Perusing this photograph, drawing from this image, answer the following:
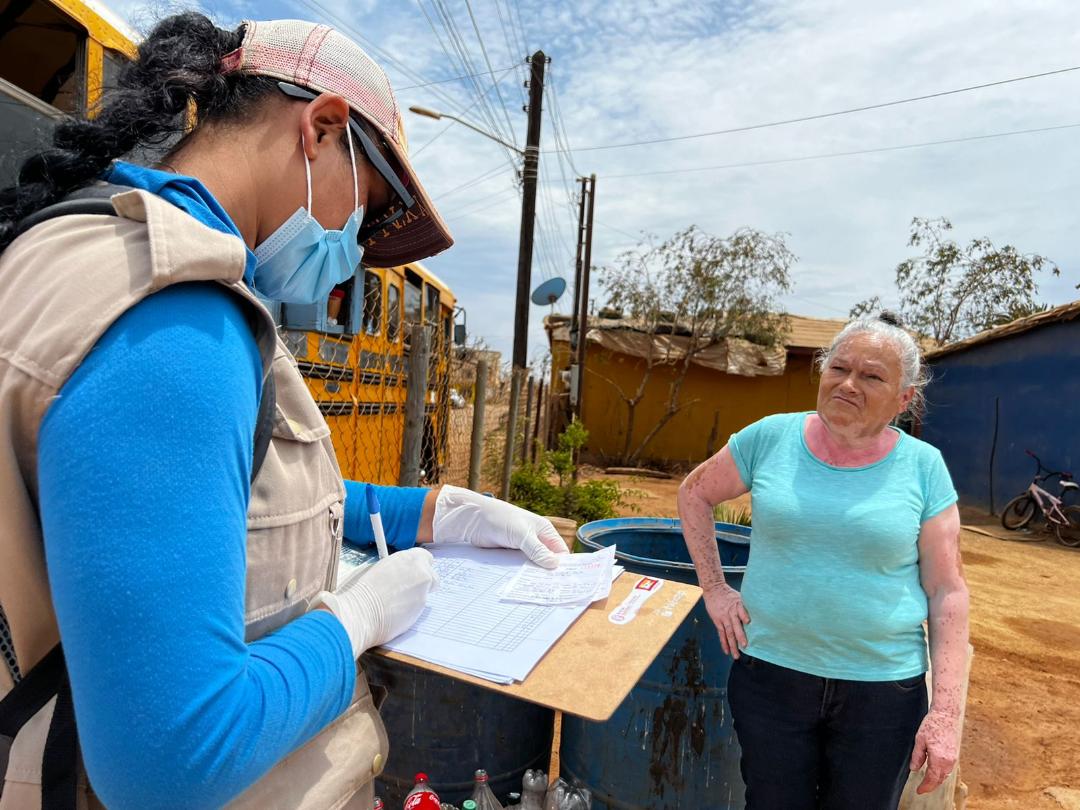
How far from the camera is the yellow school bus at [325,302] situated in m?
2.25

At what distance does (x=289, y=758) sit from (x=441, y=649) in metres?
0.28

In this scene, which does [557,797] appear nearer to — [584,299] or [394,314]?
[394,314]

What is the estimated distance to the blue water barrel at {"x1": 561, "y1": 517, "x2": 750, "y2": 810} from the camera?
2.34m

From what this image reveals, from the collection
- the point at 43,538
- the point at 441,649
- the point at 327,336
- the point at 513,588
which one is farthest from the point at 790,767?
the point at 327,336

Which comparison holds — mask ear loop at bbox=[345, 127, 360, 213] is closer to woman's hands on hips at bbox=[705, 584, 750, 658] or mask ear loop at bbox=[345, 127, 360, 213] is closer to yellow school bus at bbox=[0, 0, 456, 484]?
yellow school bus at bbox=[0, 0, 456, 484]

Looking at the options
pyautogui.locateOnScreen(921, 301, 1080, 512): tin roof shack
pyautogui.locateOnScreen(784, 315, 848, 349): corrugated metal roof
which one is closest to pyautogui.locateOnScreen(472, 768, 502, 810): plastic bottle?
pyautogui.locateOnScreen(921, 301, 1080, 512): tin roof shack

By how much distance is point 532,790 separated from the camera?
2.21 m

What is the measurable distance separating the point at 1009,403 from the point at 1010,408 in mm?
82

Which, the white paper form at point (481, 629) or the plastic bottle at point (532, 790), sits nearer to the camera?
the white paper form at point (481, 629)

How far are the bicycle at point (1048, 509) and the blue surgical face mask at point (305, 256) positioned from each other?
1070 centimetres

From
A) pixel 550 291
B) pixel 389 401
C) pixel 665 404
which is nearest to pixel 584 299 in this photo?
pixel 550 291

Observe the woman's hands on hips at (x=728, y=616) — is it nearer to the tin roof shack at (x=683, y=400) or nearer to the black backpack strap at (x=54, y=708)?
the black backpack strap at (x=54, y=708)

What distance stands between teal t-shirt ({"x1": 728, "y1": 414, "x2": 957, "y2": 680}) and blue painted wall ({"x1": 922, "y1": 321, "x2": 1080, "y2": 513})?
9.97 metres

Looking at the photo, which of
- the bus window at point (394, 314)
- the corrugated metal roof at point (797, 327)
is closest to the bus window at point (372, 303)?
the bus window at point (394, 314)
